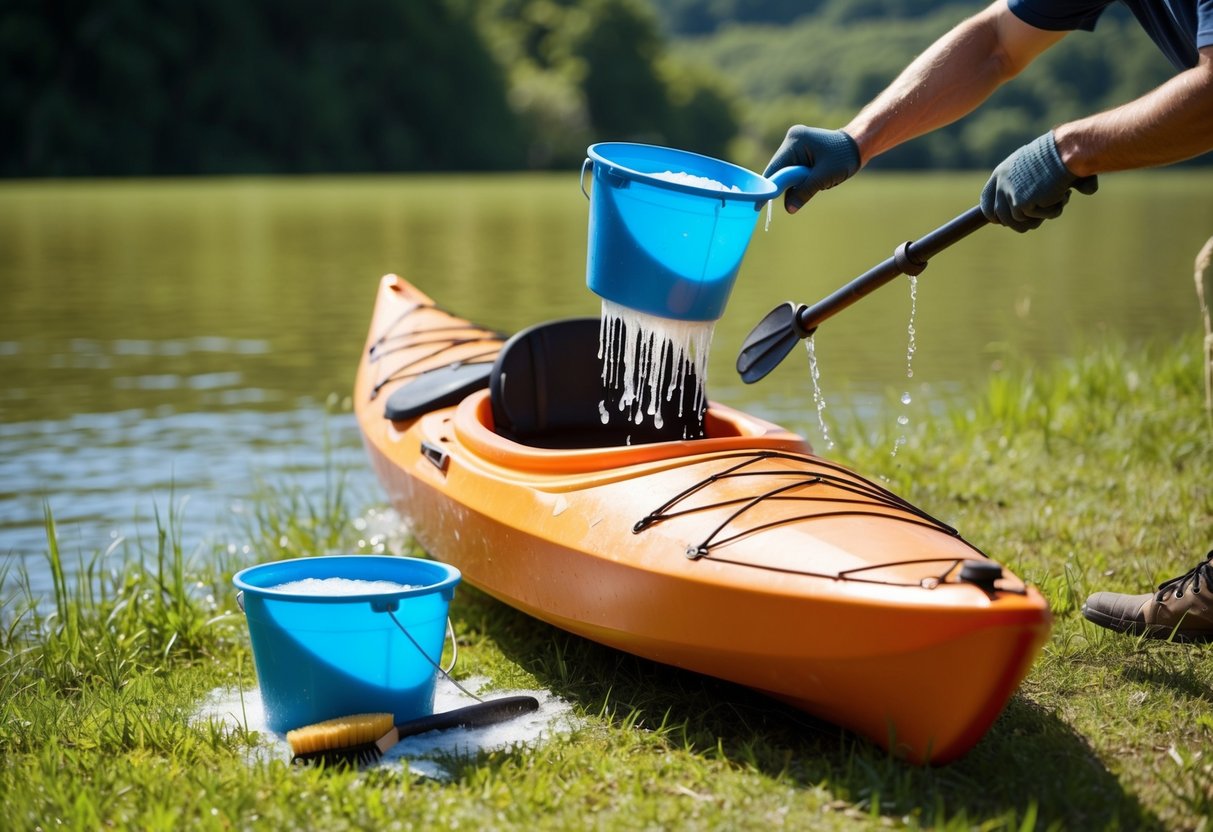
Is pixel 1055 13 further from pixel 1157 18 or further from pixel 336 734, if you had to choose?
pixel 336 734

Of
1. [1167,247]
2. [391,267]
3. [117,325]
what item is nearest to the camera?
[117,325]

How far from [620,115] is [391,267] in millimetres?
56414

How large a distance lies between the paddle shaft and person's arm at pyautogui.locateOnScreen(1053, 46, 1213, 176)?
11.3 inches

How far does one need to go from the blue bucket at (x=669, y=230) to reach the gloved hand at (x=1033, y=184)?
1.91 feet

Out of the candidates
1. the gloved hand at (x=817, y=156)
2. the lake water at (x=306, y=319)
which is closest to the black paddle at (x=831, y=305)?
the gloved hand at (x=817, y=156)

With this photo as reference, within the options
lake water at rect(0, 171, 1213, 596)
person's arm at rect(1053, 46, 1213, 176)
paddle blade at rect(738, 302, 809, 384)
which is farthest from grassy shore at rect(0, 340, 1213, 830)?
person's arm at rect(1053, 46, 1213, 176)

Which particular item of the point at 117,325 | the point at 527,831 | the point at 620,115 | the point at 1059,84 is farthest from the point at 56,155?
the point at 1059,84

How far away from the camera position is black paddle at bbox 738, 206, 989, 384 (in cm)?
337

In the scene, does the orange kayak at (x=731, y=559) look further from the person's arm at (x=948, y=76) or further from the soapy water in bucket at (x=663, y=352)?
the person's arm at (x=948, y=76)

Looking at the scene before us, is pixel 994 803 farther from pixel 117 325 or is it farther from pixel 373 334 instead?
pixel 117 325

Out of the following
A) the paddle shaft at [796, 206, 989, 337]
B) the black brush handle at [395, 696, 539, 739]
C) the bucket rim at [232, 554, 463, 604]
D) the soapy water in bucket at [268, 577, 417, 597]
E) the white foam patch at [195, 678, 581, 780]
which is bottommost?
the white foam patch at [195, 678, 581, 780]

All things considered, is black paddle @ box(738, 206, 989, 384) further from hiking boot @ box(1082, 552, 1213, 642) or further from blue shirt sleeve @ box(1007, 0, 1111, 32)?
hiking boot @ box(1082, 552, 1213, 642)

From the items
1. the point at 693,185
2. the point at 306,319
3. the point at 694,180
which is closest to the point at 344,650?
the point at 693,185

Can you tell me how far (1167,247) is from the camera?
62.2 feet
